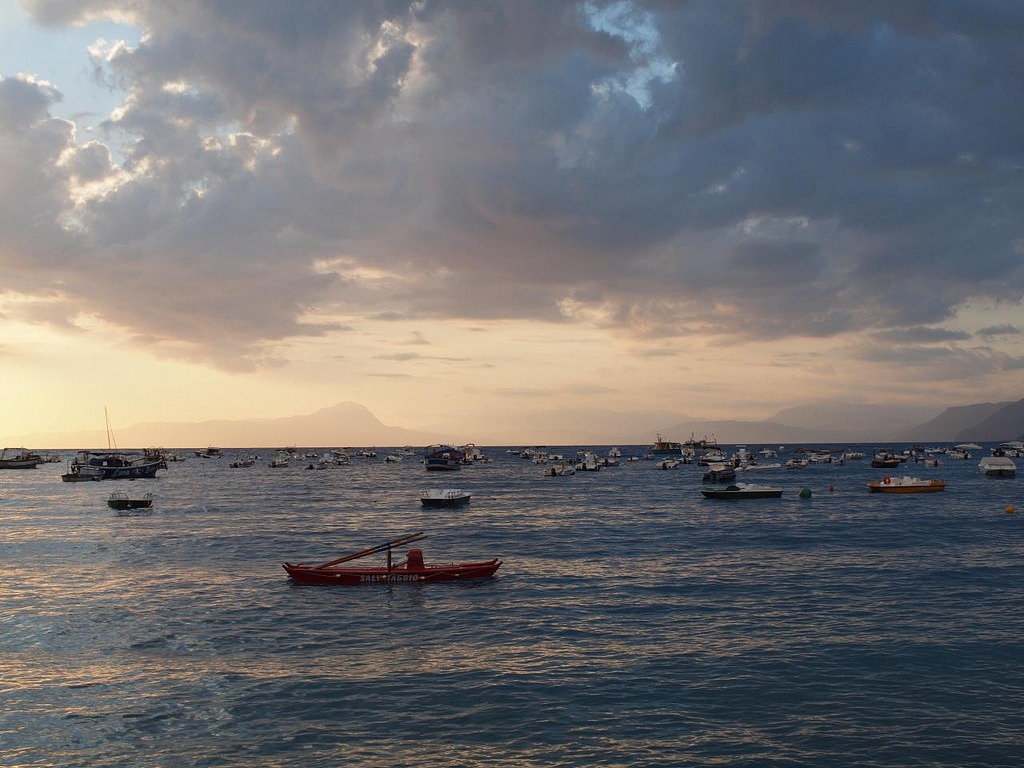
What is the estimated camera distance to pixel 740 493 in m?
91.9

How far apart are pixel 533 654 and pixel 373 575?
15744 millimetres

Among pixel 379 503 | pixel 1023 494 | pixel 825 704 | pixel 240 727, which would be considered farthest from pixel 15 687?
pixel 1023 494

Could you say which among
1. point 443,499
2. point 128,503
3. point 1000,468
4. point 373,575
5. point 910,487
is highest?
point 128,503

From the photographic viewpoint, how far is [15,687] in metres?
24.1

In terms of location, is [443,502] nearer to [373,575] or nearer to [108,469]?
[373,575]

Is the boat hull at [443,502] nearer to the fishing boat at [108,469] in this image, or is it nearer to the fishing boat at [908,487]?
the fishing boat at [908,487]

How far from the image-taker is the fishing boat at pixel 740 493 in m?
91.3

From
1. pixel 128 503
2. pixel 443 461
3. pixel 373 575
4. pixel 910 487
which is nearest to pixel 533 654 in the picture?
pixel 373 575

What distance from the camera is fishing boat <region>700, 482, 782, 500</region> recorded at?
3595 inches

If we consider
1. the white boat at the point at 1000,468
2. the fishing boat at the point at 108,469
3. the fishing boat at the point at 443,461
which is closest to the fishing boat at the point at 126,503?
the fishing boat at the point at 108,469

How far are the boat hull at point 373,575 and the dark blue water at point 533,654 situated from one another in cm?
114

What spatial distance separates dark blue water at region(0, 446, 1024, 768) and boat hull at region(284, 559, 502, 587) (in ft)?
3.76

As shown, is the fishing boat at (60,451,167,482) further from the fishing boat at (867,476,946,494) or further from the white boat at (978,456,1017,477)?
the white boat at (978,456,1017,477)

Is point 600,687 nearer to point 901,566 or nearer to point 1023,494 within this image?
point 901,566
